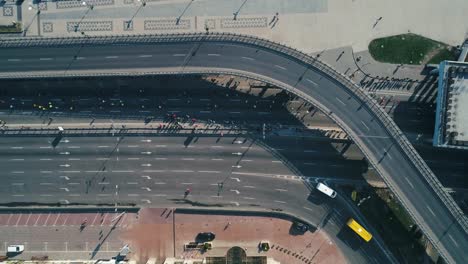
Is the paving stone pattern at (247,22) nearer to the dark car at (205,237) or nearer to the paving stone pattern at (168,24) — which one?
the paving stone pattern at (168,24)

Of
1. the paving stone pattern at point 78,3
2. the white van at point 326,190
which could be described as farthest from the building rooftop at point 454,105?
the paving stone pattern at point 78,3

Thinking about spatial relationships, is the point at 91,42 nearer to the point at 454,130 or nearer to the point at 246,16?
the point at 246,16

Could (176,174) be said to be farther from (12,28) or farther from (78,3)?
(12,28)

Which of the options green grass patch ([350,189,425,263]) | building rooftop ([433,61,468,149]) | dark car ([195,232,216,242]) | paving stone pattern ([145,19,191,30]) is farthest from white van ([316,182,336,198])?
paving stone pattern ([145,19,191,30])

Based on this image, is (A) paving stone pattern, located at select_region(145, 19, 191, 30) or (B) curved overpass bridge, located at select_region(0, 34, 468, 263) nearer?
(B) curved overpass bridge, located at select_region(0, 34, 468, 263)

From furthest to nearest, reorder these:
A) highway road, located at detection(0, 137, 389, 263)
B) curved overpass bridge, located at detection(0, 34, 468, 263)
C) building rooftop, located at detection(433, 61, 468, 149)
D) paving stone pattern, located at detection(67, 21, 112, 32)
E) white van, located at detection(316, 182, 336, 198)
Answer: paving stone pattern, located at detection(67, 21, 112, 32) → highway road, located at detection(0, 137, 389, 263) → white van, located at detection(316, 182, 336, 198) → curved overpass bridge, located at detection(0, 34, 468, 263) → building rooftop, located at detection(433, 61, 468, 149)

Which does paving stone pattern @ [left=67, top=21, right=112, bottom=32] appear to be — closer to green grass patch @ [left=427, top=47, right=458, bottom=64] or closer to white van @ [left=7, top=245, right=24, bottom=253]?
white van @ [left=7, top=245, right=24, bottom=253]

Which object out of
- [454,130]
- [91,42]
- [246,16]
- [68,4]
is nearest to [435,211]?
[454,130]
